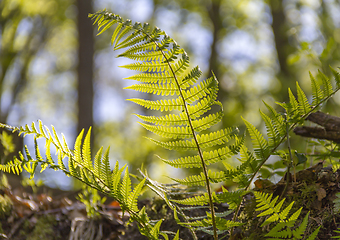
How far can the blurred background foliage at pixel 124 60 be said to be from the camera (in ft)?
23.1

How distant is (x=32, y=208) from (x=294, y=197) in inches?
62.6

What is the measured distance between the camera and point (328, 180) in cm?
110

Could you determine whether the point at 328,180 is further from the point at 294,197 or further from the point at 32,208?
the point at 32,208

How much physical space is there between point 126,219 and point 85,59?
5.97m

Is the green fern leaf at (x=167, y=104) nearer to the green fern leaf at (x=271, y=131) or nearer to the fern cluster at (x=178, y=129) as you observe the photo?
the fern cluster at (x=178, y=129)

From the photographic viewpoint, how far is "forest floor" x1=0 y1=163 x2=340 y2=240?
107cm

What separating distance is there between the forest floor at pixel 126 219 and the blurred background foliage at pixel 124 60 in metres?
4.87

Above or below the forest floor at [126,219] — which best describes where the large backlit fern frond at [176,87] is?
above

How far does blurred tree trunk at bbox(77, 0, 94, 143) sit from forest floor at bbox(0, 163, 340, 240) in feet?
16.1

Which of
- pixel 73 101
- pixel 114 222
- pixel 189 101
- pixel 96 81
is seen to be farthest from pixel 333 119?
pixel 73 101

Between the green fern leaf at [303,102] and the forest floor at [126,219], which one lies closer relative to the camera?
the green fern leaf at [303,102]

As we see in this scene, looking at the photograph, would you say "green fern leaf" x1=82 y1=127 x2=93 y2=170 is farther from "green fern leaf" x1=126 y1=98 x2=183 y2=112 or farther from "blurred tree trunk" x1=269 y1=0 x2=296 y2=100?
"blurred tree trunk" x1=269 y1=0 x2=296 y2=100

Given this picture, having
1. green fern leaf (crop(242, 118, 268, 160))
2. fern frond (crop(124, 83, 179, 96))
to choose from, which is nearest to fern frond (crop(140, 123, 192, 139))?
fern frond (crop(124, 83, 179, 96))

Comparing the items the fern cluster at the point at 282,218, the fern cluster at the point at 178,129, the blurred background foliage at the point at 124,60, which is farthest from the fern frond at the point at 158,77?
the blurred background foliage at the point at 124,60
